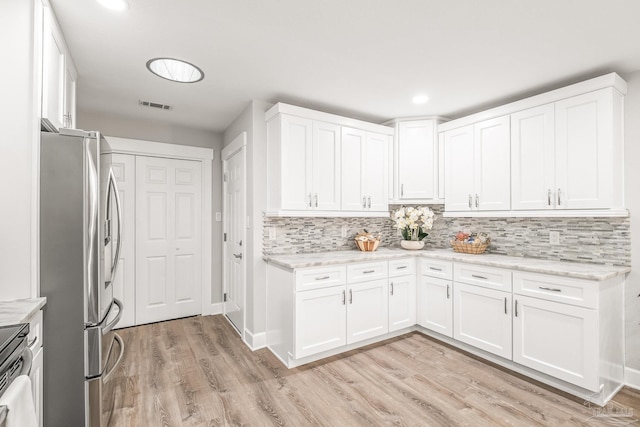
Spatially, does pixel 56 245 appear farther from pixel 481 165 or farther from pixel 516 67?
pixel 481 165

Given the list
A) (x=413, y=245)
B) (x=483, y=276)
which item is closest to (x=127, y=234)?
(x=413, y=245)

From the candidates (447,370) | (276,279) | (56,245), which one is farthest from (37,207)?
(447,370)

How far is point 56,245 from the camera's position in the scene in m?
1.56

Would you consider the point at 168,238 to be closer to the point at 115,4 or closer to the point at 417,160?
the point at 115,4

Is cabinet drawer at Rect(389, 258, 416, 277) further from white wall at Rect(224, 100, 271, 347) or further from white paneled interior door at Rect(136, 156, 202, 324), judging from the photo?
white paneled interior door at Rect(136, 156, 202, 324)

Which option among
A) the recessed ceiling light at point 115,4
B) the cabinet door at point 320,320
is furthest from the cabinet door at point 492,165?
the recessed ceiling light at point 115,4

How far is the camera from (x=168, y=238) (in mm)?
3846

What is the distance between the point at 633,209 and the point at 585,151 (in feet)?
1.82

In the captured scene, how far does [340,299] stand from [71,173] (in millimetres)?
2165

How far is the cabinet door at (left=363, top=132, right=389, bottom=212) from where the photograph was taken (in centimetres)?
348

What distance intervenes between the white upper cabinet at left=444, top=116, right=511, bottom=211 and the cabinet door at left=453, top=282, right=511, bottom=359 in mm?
840

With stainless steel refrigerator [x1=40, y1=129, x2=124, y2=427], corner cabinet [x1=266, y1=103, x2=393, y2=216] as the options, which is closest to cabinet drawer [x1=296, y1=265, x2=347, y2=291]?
corner cabinet [x1=266, y1=103, x2=393, y2=216]

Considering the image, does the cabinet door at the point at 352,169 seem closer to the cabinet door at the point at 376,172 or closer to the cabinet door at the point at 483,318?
the cabinet door at the point at 376,172

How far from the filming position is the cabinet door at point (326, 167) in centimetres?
311
